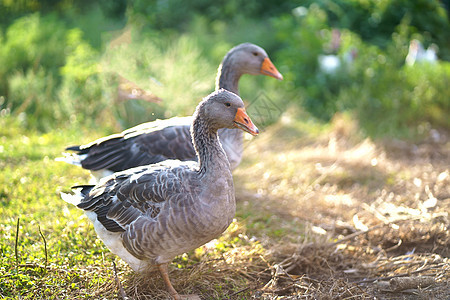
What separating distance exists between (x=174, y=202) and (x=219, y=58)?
6.88 m

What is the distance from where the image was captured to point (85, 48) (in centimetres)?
848

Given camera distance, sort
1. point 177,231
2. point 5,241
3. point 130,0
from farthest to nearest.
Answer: point 130,0, point 5,241, point 177,231

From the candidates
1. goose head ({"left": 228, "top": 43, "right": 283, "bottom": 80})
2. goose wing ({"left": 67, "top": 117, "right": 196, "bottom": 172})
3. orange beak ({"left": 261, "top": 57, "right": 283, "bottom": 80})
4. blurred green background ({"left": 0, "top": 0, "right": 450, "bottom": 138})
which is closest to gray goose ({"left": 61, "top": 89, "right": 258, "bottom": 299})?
goose wing ({"left": 67, "top": 117, "right": 196, "bottom": 172})

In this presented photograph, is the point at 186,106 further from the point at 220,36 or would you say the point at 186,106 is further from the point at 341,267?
the point at 220,36

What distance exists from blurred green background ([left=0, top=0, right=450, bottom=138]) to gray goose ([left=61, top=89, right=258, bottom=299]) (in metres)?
3.13

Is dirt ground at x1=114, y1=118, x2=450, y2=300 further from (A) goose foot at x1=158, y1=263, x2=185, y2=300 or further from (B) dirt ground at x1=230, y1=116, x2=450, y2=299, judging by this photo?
(A) goose foot at x1=158, y1=263, x2=185, y2=300

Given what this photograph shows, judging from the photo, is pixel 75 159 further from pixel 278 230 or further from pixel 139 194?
pixel 278 230

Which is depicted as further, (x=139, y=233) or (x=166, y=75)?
(x=166, y=75)

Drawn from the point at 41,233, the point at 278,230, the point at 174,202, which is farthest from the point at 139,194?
the point at 278,230

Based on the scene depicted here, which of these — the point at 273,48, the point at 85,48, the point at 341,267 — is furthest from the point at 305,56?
the point at 341,267

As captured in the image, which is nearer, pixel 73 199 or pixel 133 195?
pixel 133 195

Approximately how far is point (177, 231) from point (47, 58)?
273 inches

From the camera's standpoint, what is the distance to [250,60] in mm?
5387

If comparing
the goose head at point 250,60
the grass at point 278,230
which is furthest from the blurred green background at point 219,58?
the goose head at point 250,60
